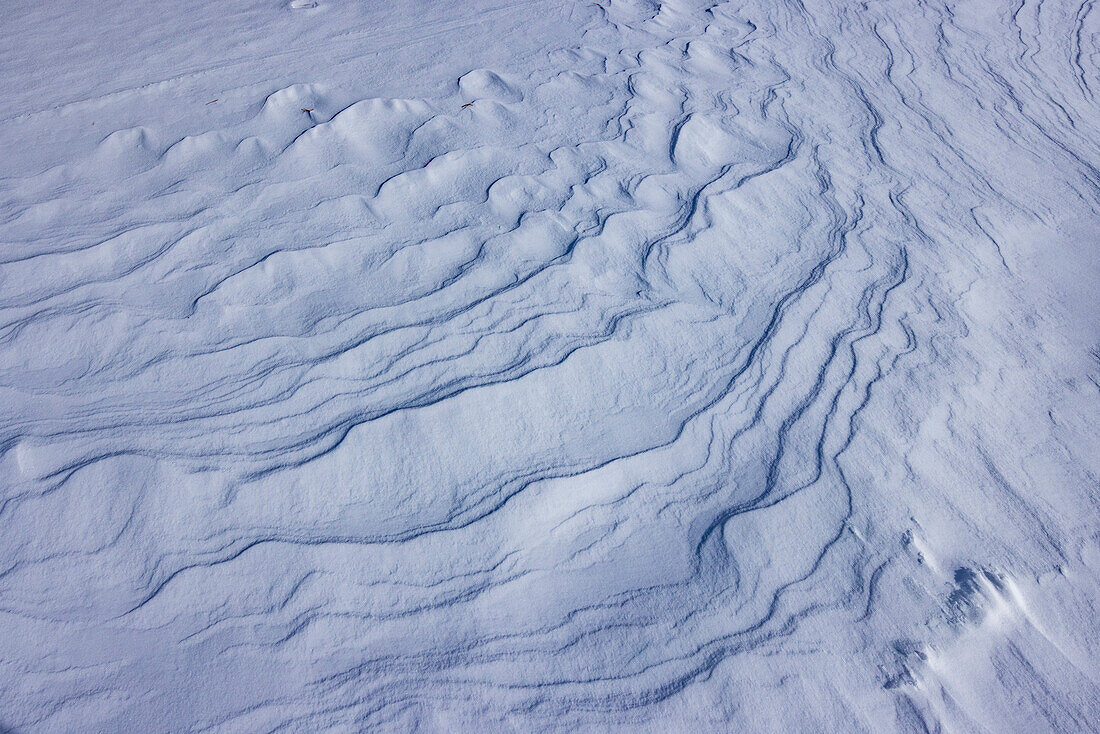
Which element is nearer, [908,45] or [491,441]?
[491,441]

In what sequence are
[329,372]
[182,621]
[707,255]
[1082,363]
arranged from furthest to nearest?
1. [707,255]
2. [1082,363]
3. [329,372]
4. [182,621]

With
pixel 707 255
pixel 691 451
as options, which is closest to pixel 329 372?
pixel 691 451

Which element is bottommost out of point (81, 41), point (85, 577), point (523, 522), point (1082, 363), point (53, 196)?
point (81, 41)

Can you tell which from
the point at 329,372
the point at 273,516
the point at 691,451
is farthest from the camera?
the point at 329,372

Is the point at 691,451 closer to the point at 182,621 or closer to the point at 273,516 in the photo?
the point at 273,516

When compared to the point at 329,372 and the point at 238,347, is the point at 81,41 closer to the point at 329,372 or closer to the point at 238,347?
the point at 238,347

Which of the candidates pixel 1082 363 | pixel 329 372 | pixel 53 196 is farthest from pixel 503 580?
pixel 53 196

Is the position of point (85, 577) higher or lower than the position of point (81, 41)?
higher
